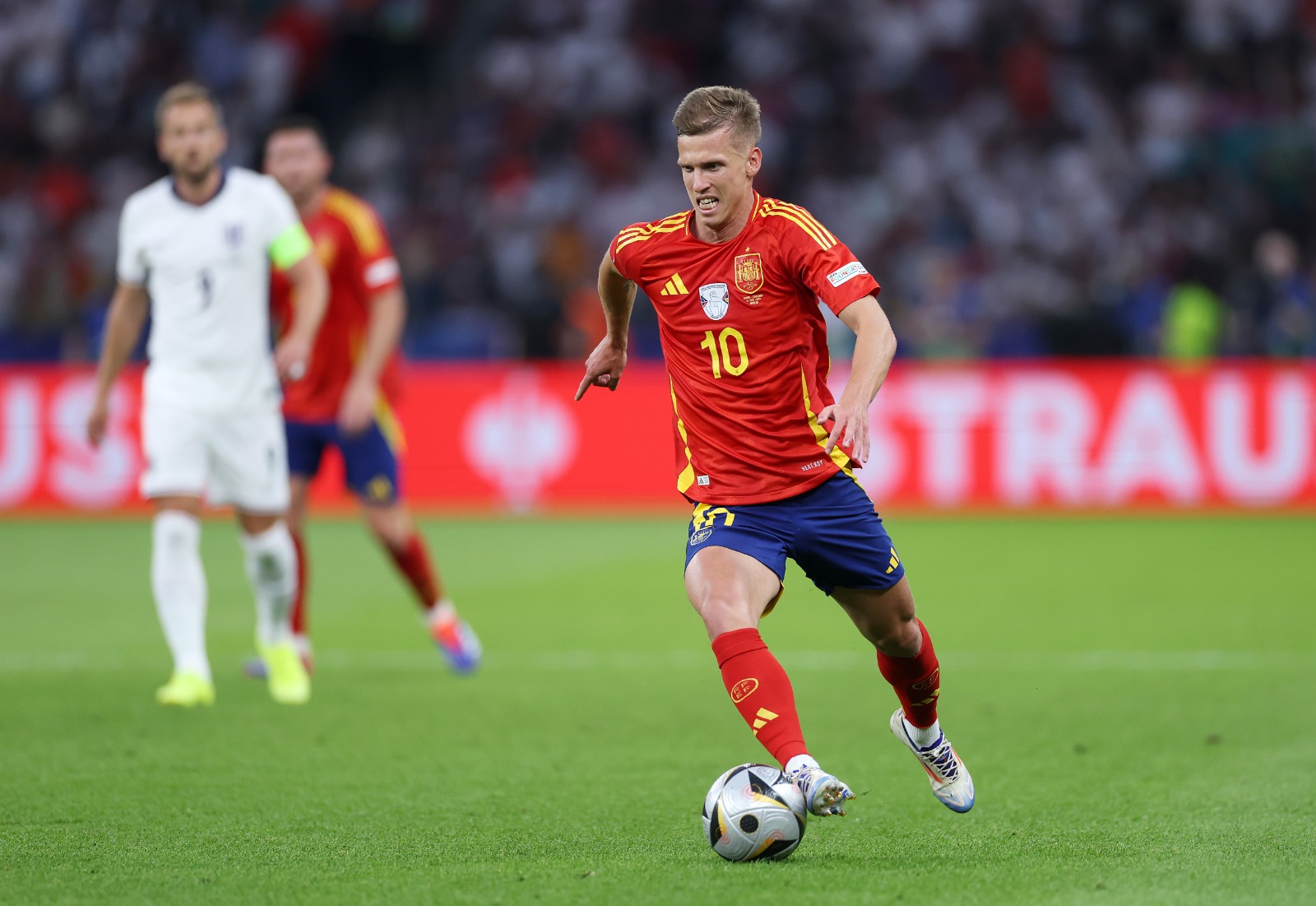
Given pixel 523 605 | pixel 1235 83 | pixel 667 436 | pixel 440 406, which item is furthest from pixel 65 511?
pixel 1235 83

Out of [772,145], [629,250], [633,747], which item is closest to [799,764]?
[629,250]

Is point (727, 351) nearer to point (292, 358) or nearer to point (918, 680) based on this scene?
point (918, 680)

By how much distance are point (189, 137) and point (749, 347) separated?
3.14m

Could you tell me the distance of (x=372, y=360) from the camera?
7.71m

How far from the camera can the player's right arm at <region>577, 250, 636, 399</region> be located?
5004mm

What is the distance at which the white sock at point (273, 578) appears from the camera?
7.28 metres

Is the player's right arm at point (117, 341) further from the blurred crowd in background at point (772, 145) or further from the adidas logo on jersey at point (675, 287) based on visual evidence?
the blurred crowd in background at point (772, 145)

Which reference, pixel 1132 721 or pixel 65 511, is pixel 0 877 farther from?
pixel 65 511

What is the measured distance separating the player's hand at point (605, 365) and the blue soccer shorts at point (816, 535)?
59 centimetres

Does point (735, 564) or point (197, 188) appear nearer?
point (735, 564)

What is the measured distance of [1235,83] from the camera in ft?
64.8

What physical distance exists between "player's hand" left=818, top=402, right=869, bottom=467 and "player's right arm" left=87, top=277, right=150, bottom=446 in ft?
12.7

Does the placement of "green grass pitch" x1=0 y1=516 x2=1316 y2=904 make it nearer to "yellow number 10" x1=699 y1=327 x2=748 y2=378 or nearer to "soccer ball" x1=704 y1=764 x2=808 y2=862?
"soccer ball" x1=704 y1=764 x2=808 y2=862

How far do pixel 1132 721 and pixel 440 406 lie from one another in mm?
10231
